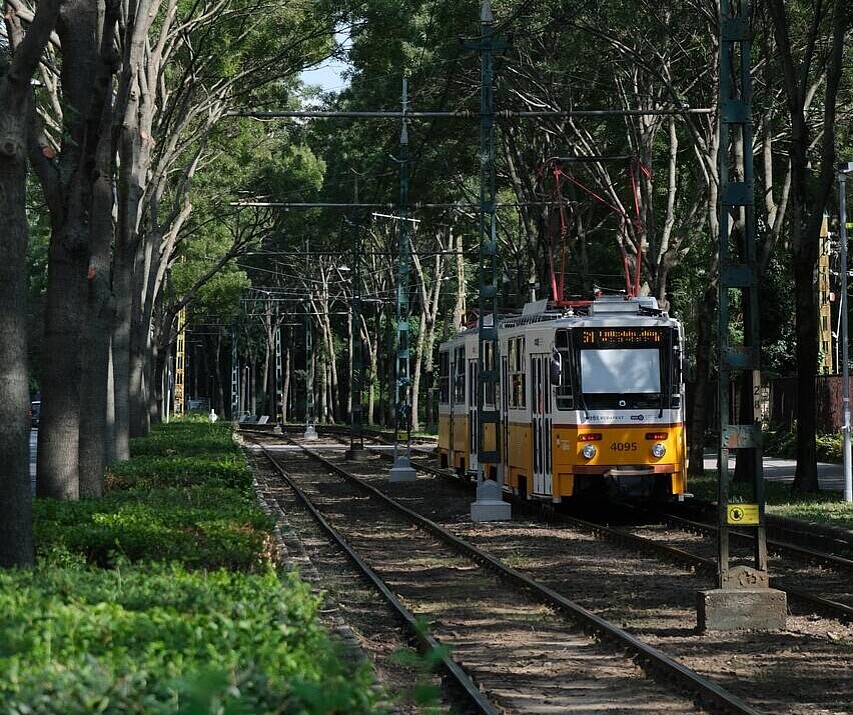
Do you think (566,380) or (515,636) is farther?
(566,380)

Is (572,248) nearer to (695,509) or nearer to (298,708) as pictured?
(695,509)

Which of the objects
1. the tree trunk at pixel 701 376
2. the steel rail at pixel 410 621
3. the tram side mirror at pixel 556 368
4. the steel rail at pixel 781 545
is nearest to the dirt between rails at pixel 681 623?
the steel rail at pixel 781 545

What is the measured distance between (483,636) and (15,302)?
17.5ft

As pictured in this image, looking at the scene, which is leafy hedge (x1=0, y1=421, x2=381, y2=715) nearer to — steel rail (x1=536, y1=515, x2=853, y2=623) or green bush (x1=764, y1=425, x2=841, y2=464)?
steel rail (x1=536, y1=515, x2=853, y2=623)

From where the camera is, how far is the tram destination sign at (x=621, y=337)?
26.4 meters

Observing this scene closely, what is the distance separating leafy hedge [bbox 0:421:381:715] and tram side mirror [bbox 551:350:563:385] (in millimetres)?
13060

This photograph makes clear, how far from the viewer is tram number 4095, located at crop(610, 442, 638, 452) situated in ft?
86.5

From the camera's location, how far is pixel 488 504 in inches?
1082

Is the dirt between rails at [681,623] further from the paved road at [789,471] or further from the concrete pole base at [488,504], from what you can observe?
the paved road at [789,471]

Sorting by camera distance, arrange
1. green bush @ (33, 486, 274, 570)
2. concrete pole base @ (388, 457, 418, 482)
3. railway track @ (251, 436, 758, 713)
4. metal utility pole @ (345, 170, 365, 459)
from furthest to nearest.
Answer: metal utility pole @ (345, 170, 365, 459) < concrete pole base @ (388, 457, 418, 482) < green bush @ (33, 486, 274, 570) < railway track @ (251, 436, 758, 713)

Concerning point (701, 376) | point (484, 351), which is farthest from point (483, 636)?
point (701, 376)

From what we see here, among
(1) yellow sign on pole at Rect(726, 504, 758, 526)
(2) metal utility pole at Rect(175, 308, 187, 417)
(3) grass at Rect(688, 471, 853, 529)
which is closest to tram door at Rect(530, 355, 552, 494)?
(3) grass at Rect(688, 471, 853, 529)

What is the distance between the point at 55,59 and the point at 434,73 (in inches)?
553

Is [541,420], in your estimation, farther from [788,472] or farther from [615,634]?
[788,472]
